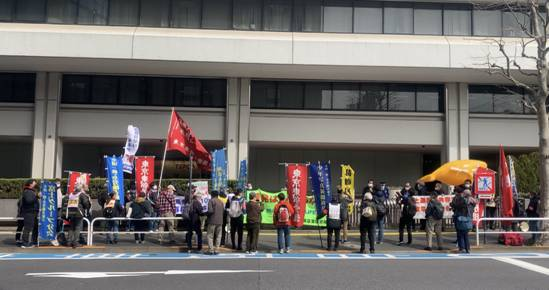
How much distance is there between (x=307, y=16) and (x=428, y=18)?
5.39 m

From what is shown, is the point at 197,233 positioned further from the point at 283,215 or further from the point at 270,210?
the point at 270,210

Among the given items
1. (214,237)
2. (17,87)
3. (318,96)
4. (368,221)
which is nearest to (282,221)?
(214,237)

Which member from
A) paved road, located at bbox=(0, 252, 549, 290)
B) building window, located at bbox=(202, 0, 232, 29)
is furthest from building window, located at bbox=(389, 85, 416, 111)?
paved road, located at bbox=(0, 252, 549, 290)

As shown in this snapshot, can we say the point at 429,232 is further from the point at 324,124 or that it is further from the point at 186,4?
the point at 186,4

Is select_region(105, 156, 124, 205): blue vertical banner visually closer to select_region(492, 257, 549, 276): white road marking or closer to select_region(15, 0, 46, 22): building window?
select_region(15, 0, 46, 22): building window

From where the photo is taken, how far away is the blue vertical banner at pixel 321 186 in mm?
15953

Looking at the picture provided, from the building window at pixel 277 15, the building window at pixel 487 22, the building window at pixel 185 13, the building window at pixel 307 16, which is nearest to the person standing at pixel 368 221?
the building window at pixel 307 16

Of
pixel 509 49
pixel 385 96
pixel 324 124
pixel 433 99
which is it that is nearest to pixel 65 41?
pixel 324 124

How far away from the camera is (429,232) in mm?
15102

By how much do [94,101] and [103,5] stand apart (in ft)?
13.9

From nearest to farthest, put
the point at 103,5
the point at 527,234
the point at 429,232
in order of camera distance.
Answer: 1. the point at 429,232
2. the point at 527,234
3. the point at 103,5

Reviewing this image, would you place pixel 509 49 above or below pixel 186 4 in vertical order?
below

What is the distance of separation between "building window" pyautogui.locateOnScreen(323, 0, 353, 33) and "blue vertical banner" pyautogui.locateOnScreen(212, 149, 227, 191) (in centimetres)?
923

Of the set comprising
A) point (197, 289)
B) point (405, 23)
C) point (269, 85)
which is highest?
point (405, 23)
